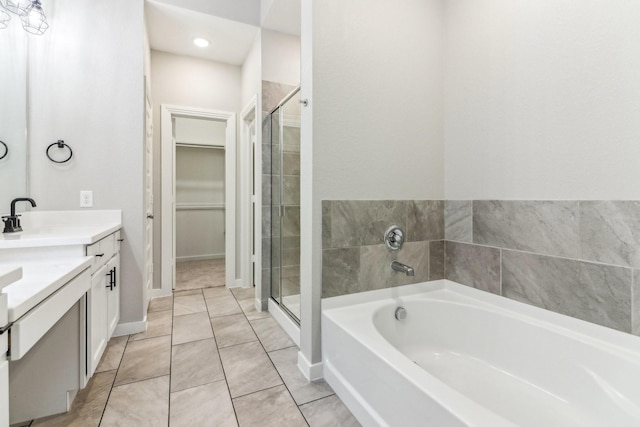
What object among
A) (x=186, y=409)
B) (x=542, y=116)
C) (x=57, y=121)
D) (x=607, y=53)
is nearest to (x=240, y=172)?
(x=57, y=121)

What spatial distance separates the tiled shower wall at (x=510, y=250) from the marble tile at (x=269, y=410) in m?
0.58

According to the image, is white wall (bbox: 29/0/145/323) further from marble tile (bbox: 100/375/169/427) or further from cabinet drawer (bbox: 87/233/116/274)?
marble tile (bbox: 100/375/169/427)

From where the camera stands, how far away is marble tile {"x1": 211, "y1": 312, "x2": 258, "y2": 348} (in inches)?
85.7

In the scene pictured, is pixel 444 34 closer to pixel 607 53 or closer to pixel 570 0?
pixel 570 0

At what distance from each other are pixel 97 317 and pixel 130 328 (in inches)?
30.9

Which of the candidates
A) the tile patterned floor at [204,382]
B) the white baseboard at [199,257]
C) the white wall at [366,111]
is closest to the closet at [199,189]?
the white baseboard at [199,257]

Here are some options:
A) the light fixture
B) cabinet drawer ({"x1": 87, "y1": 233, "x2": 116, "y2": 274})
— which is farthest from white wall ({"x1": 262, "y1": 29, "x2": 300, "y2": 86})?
cabinet drawer ({"x1": 87, "y1": 233, "x2": 116, "y2": 274})

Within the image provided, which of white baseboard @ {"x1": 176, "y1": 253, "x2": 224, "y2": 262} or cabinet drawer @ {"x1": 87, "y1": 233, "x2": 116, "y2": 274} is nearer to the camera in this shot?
cabinet drawer @ {"x1": 87, "y1": 233, "x2": 116, "y2": 274}

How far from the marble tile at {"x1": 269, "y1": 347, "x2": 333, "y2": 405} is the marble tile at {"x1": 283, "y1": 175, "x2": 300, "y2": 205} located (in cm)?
119

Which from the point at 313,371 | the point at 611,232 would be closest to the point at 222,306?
the point at 313,371

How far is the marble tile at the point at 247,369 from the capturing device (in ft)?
5.40

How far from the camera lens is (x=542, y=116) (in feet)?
5.00

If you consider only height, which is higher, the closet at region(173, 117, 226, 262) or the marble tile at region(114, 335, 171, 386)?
the closet at region(173, 117, 226, 262)

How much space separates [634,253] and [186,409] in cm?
216
